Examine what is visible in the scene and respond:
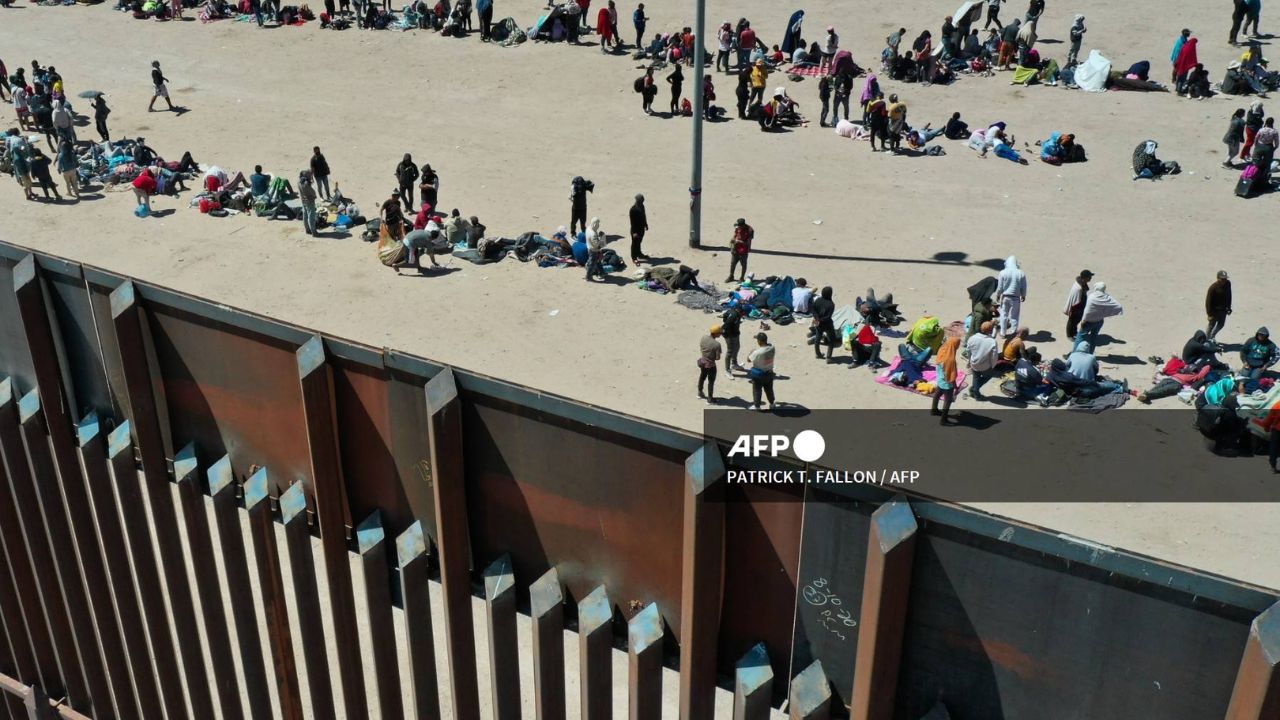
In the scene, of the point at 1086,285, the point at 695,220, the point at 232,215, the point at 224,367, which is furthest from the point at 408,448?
the point at 232,215

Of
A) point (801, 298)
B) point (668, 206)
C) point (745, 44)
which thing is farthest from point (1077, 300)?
point (745, 44)

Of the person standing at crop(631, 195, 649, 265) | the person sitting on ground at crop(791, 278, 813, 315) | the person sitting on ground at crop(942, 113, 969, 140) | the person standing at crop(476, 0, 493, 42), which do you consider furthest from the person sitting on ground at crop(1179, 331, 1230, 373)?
the person standing at crop(476, 0, 493, 42)

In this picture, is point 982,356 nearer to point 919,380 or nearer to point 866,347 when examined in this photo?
point 919,380

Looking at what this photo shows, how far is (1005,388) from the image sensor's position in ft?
49.5

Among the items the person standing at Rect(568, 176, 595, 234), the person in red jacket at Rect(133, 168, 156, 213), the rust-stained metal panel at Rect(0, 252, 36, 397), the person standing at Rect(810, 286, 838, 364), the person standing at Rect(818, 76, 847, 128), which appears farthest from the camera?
the person standing at Rect(818, 76, 847, 128)

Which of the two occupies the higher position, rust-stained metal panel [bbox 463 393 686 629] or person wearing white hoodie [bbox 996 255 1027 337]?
rust-stained metal panel [bbox 463 393 686 629]

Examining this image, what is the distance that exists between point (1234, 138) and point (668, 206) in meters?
10.6

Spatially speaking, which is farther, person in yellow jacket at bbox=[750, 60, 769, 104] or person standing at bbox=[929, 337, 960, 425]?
person in yellow jacket at bbox=[750, 60, 769, 104]

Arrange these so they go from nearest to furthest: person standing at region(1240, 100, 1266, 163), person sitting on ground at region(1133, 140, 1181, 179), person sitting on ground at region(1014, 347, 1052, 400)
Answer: person sitting on ground at region(1014, 347, 1052, 400) → person standing at region(1240, 100, 1266, 163) → person sitting on ground at region(1133, 140, 1181, 179)

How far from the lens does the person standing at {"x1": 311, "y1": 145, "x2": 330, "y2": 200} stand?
21.0 m

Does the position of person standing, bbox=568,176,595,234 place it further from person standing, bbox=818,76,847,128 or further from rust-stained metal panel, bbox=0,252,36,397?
rust-stained metal panel, bbox=0,252,36,397

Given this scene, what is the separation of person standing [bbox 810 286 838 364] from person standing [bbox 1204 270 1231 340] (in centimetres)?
493

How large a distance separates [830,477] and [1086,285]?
13.2 m

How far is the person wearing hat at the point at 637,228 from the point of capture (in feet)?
60.4
